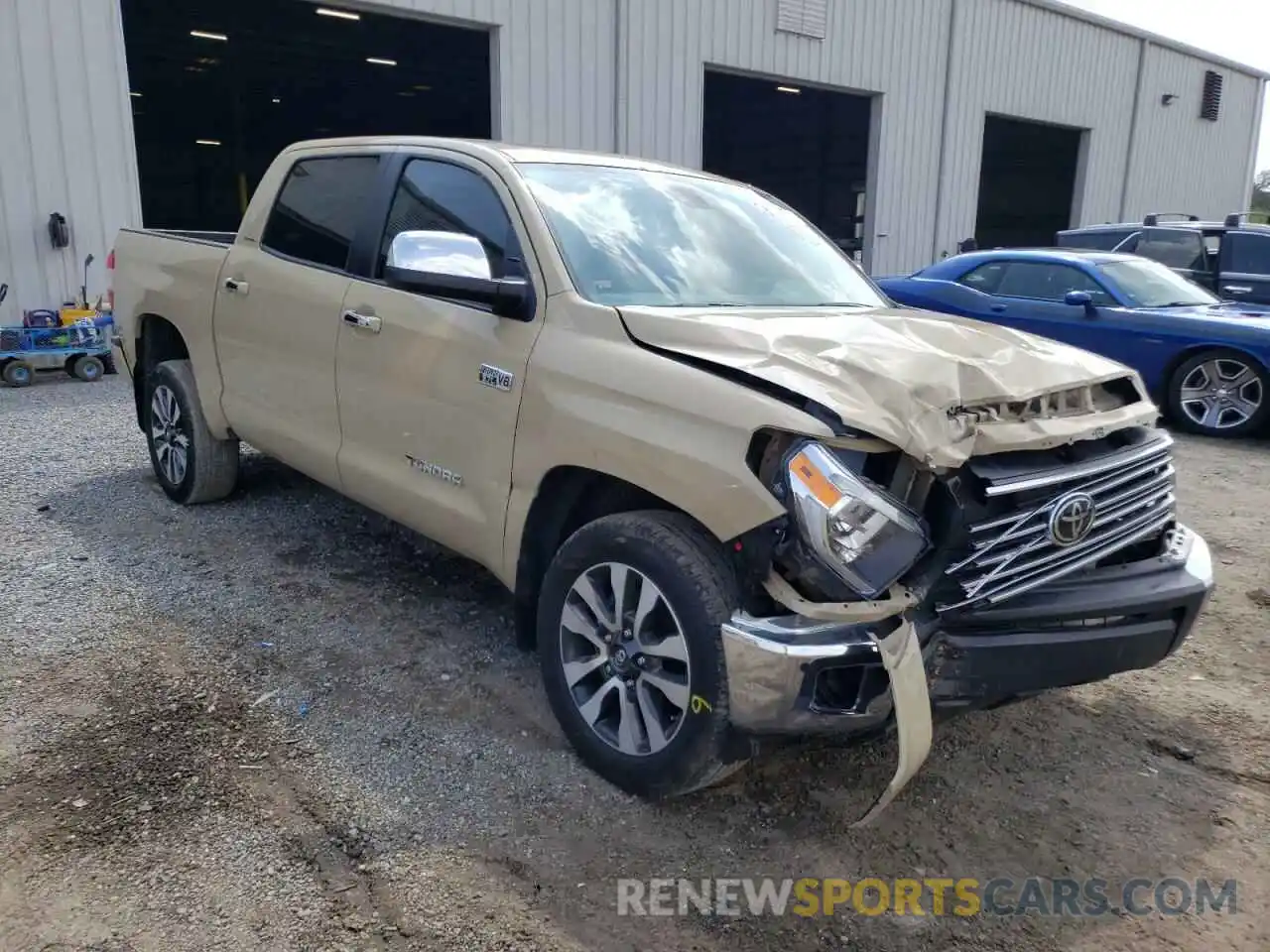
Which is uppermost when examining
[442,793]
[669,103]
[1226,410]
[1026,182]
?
[669,103]

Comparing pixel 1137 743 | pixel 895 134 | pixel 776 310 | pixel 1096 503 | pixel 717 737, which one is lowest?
pixel 1137 743

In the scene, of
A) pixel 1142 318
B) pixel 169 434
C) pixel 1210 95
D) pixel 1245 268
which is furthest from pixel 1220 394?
pixel 1210 95

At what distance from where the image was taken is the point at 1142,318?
347 inches

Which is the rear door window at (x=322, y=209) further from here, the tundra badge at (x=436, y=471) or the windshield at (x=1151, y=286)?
the windshield at (x=1151, y=286)

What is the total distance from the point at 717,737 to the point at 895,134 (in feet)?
54.9

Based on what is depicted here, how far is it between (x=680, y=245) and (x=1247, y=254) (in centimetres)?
981

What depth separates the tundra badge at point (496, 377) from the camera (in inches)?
131

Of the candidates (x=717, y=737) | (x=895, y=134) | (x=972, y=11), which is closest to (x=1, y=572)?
(x=717, y=737)

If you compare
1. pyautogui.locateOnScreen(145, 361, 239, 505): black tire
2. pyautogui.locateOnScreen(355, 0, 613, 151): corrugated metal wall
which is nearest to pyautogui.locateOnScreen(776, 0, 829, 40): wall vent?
pyautogui.locateOnScreen(355, 0, 613, 151): corrugated metal wall

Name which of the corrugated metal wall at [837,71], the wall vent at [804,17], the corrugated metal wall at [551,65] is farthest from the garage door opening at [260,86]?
the wall vent at [804,17]

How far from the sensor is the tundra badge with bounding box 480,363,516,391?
3.32m

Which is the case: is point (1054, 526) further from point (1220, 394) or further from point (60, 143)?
point (60, 143)

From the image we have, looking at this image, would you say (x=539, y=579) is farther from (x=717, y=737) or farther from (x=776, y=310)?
(x=776, y=310)

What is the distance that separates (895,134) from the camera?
57.3 feet
